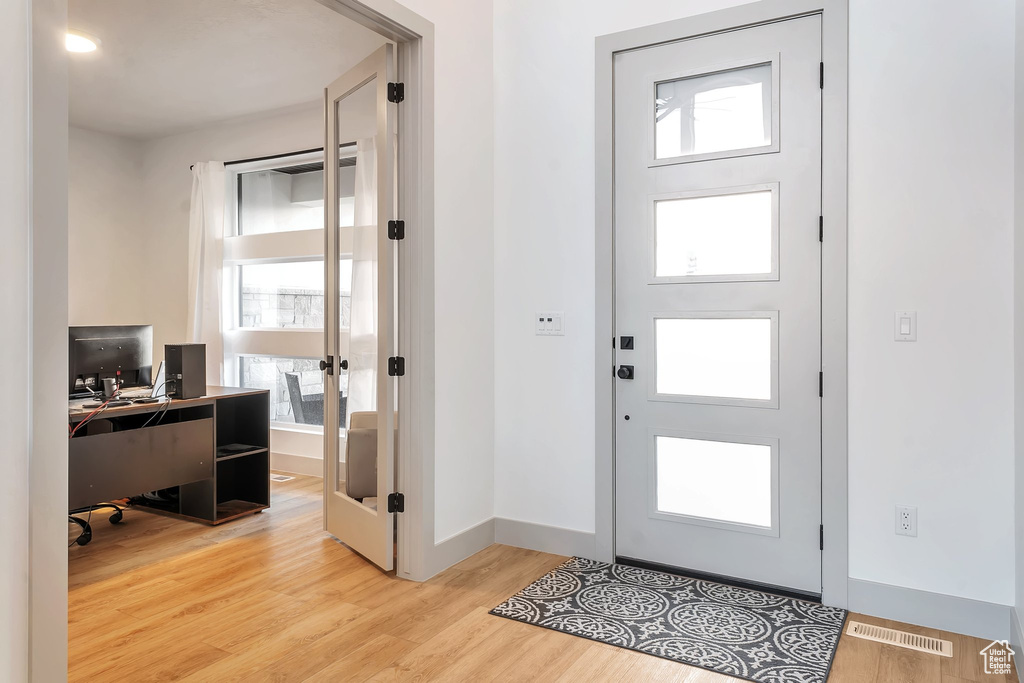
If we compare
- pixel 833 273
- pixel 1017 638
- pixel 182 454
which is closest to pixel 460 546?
pixel 182 454

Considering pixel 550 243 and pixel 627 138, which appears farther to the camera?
pixel 550 243

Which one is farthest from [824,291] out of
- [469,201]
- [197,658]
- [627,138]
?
[197,658]

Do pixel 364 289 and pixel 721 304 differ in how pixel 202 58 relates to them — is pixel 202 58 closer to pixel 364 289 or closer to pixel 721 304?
pixel 364 289

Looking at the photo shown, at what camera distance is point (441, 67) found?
9.95 ft

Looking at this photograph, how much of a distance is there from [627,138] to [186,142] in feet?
14.8

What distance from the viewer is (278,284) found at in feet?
17.8

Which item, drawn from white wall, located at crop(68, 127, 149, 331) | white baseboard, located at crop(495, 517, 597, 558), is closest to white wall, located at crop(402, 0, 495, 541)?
white baseboard, located at crop(495, 517, 597, 558)

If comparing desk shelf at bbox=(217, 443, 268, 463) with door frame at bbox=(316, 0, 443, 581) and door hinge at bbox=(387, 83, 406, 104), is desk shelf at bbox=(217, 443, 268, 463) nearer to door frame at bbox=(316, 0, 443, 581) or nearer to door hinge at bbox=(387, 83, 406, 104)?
door frame at bbox=(316, 0, 443, 581)

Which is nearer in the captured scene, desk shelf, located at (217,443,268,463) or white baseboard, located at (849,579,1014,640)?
white baseboard, located at (849,579,1014,640)

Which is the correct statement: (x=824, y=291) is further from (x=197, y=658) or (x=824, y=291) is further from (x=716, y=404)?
(x=197, y=658)

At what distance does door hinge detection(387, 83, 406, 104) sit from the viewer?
115 inches

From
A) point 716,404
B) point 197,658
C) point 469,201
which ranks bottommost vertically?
point 197,658
